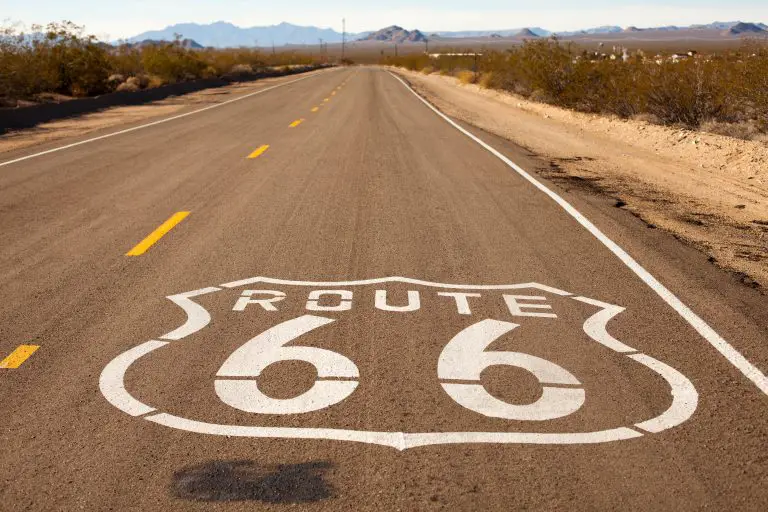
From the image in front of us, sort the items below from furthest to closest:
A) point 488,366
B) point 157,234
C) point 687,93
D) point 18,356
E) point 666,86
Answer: point 666,86
point 687,93
point 157,234
point 18,356
point 488,366

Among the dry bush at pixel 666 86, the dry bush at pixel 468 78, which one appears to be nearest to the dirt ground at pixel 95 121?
the dry bush at pixel 666 86

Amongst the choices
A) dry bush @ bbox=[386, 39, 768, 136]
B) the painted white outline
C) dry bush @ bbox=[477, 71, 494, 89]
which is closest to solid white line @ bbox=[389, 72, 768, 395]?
the painted white outline

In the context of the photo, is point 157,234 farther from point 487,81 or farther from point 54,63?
point 487,81

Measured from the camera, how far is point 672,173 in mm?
12859

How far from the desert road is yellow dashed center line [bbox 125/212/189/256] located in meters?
0.04

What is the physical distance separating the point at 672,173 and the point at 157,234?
877cm

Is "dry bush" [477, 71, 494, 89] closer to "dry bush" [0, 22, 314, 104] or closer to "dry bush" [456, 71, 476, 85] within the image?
"dry bush" [456, 71, 476, 85]

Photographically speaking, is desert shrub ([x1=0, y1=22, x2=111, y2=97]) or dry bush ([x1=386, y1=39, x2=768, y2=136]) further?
desert shrub ([x1=0, y1=22, x2=111, y2=97])

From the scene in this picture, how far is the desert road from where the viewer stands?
3.48 m

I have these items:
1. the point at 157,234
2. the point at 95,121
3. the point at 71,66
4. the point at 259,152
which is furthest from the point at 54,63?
the point at 157,234

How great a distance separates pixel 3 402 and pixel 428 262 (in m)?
3.82

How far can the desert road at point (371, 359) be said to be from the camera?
348 centimetres

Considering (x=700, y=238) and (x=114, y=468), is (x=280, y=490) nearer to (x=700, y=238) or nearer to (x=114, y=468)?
(x=114, y=468)

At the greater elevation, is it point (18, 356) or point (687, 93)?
point (687, 93)
